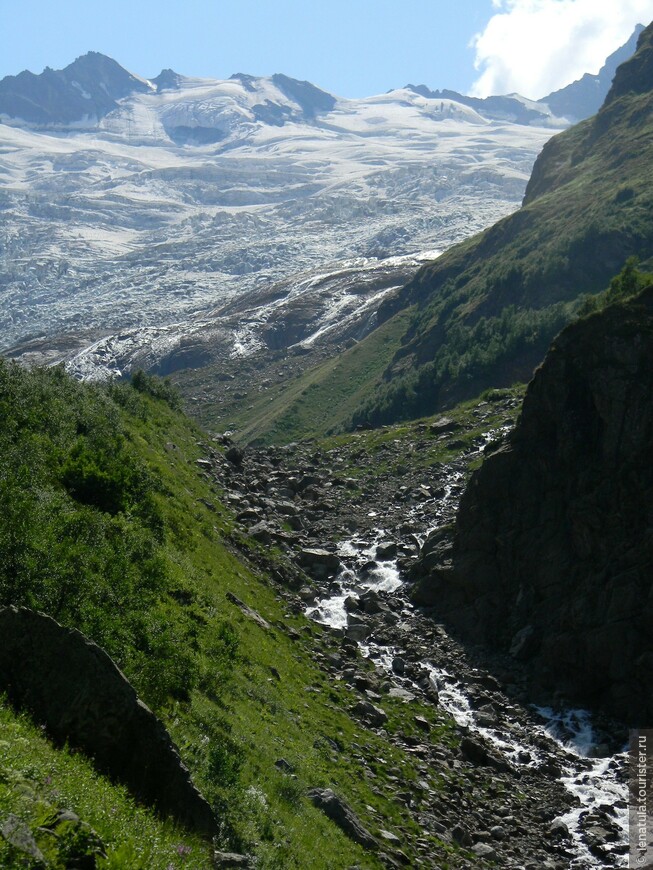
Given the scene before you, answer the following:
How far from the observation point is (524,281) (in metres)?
143

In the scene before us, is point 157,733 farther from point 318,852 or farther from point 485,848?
point 485,848

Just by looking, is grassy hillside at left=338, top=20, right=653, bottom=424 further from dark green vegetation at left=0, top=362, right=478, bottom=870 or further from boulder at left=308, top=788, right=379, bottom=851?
boulder at left=308, top=788, right=379, bottom=851

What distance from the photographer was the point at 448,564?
50.8 metres

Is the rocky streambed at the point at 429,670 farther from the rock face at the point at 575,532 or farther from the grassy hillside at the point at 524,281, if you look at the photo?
the grassy hillside at the point at 524,281

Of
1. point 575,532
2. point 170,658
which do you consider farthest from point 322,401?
point 170,658

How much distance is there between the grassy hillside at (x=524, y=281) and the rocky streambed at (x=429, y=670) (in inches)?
1612

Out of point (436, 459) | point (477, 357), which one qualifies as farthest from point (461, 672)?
point (477, 357)

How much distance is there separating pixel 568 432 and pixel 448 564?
11.3 m

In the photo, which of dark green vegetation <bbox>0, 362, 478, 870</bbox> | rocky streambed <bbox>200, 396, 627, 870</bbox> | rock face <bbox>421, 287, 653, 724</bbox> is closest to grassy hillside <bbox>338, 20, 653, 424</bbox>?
rocky streambed <bbox>200, 396, 627, 870</bbox>

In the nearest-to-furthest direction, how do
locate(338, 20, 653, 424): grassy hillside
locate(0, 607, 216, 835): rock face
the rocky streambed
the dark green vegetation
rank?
the dark green vegetation → locate(0, 607, 216, 835): rock face → the rocky streambed → locate(338, 20, 653, 424): grassy hillside

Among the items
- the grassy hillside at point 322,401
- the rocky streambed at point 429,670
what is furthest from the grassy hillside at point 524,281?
the rocky streambed at point 429,670

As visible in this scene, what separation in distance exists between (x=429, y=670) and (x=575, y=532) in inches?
416

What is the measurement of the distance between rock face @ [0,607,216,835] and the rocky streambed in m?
11.4

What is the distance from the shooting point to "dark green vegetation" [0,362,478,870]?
12.3m
